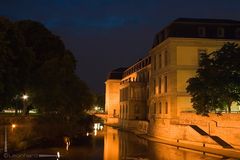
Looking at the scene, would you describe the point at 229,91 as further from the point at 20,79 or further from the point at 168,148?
the point at 20,79

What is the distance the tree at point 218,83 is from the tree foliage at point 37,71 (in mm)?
15239

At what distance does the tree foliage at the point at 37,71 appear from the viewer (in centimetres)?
3472

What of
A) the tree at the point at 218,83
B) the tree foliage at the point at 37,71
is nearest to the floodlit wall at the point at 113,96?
the tree foliage at the point at 37,71

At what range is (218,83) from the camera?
4097 centimetres

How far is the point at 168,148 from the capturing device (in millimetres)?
41562

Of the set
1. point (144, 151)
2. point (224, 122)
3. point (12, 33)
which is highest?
point (12, 33)

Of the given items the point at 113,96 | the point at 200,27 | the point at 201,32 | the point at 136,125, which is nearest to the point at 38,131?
the point at 201,32

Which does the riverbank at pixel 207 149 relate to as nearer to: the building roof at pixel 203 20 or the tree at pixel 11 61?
the building roof at pixel 203 20

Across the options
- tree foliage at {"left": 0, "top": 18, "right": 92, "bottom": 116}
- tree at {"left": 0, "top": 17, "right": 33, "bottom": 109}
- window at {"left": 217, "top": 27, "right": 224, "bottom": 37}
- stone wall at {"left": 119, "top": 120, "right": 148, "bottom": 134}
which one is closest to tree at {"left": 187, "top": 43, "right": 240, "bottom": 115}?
window at {"left": 217, "top": 27, "right": 224, "bottom": 37}

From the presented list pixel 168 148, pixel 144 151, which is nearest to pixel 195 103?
pixel 168 148

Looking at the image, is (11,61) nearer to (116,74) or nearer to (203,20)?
(203,20)

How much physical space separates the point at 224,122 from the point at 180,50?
14994mm

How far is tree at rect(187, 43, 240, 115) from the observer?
40.7 meters

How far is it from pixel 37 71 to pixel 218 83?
1935 centimetres
